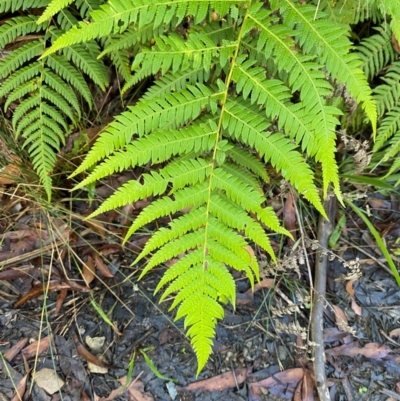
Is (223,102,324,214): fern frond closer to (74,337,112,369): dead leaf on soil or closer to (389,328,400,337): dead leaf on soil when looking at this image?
(389,328,400,337): dead leaf on soil

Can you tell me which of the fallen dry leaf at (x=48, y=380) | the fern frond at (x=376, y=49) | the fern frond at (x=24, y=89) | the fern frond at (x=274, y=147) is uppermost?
the fern frond at (x=376, y=49)

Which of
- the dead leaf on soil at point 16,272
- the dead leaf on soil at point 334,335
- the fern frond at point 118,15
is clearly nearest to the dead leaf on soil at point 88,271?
the dead leaf on soil at point 16,272

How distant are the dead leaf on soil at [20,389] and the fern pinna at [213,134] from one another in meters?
1.12

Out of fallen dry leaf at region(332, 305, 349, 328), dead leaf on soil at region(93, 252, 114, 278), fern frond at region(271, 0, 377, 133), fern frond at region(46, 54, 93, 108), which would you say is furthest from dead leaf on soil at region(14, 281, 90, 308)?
fern frond at region(271, 0, 377, 133)

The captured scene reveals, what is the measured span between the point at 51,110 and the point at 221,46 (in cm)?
94

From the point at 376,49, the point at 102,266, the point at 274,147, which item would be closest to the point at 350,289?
the point at 274,147

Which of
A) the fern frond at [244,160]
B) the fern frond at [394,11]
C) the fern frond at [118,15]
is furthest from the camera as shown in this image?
the fern frond at [244,160]

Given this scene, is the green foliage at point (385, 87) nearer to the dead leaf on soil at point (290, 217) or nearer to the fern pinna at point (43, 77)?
the dead leaf on soil at point (290, 217)

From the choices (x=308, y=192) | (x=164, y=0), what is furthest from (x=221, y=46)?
(x=308, y=192)

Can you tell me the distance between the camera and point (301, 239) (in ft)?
8.71

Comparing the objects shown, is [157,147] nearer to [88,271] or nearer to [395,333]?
[88,271]

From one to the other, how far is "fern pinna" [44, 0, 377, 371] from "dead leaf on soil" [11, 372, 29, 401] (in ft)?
3.67

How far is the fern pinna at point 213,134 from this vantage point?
1863mm

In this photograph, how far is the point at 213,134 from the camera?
1.98 meters
